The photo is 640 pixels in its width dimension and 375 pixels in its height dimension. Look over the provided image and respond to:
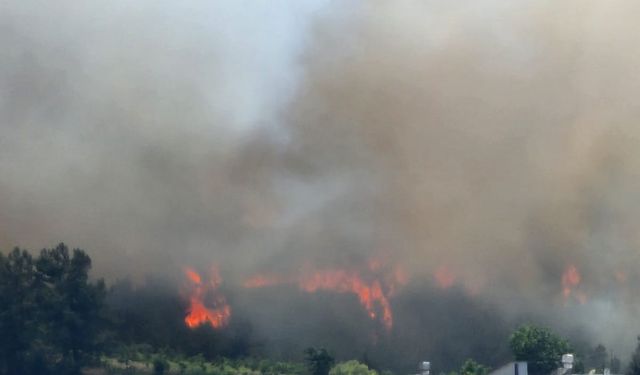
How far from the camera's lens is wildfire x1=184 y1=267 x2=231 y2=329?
7269cm

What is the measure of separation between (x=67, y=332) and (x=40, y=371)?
236cm

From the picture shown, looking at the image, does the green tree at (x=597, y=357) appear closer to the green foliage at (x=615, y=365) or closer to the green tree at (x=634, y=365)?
the green foliage at (x=615, y=365)

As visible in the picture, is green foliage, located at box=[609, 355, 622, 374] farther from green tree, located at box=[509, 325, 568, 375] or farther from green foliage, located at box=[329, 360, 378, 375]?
green foliage, located at box=[329, 360, 378, 375]

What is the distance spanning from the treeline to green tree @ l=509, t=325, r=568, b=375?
0.34 m

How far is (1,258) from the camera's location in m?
70.8

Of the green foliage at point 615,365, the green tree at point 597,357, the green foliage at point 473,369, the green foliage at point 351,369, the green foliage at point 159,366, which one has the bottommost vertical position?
the green foliage at point 159,366

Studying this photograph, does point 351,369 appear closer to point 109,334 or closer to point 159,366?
point 159,366

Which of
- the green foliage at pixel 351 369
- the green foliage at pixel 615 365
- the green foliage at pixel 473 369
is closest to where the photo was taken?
the green foliage at pixel 351 369

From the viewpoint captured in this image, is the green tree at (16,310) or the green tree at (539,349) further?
Answer: the green tree at (539,349)

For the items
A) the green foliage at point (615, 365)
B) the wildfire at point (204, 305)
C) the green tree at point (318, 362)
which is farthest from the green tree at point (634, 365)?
the wildfire at point (204, 305)

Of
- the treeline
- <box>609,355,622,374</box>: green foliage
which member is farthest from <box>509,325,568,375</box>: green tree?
<box>609,355,622,374</box>: green foliage

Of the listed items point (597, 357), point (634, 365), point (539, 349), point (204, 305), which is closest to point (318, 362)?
point (204, 305)

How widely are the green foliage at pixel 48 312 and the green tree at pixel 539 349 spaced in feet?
74.5

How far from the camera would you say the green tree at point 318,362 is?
71812 mm
